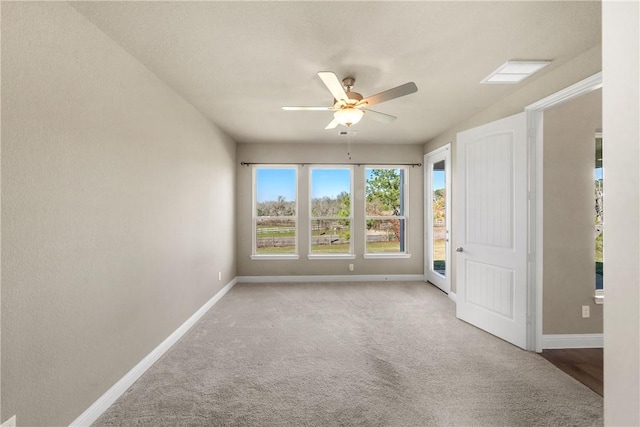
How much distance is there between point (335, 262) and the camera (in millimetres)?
5473

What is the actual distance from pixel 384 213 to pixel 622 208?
489cm

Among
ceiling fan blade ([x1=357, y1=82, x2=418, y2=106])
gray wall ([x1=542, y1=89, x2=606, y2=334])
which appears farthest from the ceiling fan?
gray wall ([x1=542, y1=89, x2=606, y2=334])

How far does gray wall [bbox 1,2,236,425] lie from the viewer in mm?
1433

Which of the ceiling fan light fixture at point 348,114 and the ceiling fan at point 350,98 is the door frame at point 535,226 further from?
the ceiling fan light fixture at point 348,114

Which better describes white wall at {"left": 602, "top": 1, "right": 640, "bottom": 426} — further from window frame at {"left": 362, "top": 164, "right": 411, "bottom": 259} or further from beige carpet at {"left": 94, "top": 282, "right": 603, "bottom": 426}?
window frame at {"left": 362, "top": 164, "right": 411, "bottom": 259}

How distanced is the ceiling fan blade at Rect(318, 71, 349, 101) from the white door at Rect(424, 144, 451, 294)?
9.84 feet

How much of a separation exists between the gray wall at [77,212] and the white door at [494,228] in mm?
3335

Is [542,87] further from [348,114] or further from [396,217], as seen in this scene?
[396,217]

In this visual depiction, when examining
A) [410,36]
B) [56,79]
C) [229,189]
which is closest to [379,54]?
[410,36]

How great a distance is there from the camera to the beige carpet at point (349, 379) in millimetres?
1929

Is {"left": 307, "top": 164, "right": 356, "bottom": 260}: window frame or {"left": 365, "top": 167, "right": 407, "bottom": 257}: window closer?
{"left": 307, "top": 164, "right": 356, "bottom": 260}: window frame

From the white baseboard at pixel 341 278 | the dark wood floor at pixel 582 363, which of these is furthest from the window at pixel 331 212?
the dark wood floor at pixel 582 363

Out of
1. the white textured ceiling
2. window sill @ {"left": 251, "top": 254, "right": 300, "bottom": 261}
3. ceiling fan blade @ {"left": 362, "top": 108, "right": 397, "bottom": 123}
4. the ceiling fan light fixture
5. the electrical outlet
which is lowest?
the electrical outlet

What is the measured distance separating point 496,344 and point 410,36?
9.77ft
